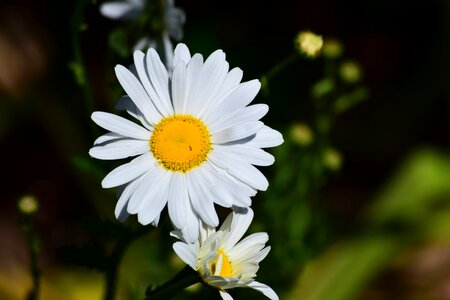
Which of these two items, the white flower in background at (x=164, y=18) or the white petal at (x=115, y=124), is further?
the white flower in background at (x=164, y=18)

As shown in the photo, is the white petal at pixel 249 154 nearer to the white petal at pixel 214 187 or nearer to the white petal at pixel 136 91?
the white petal at pixel 214 187

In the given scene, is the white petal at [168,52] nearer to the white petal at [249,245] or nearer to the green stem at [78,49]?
the green stem at [78,49]

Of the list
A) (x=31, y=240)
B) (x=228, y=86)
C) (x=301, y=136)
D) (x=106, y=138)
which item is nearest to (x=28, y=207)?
(x=31, y=240)

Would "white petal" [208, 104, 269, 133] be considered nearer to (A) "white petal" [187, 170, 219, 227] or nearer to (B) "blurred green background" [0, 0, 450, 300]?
(A) "white petal" [187, 170, 219, 227]

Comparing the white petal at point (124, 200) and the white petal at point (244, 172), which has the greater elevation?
the white petal at point (244, 172)

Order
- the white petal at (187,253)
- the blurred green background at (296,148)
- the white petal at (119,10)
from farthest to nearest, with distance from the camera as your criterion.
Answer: the blurred green background at (296,148) < the white petal at (119,10) < the white petal at (187,253)

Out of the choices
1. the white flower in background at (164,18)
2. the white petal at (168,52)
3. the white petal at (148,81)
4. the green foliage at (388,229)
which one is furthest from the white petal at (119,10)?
the green foliage at (388,229)

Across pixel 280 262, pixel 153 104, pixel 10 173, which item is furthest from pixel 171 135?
pixel 10 173

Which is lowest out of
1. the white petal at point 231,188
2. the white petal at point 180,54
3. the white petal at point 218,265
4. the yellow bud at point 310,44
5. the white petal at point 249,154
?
the white petal at point 218,265

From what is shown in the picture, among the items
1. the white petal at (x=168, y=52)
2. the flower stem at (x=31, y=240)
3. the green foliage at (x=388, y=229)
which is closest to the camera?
the flower stem at (x=31, y=240)
